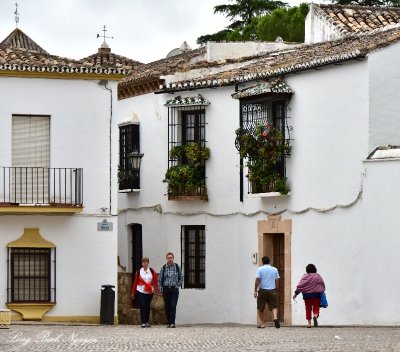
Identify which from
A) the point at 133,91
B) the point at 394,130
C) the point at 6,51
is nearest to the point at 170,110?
the point at 133,91

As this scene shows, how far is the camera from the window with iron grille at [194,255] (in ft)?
124

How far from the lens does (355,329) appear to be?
2836cm

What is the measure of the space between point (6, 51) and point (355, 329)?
11674 mm

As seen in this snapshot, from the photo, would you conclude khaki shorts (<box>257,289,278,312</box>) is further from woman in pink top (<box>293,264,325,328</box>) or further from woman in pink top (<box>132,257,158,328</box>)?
woman in pink top (<box>132,257,158,328</box>)

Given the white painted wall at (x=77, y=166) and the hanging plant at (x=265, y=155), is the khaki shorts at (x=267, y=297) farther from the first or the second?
the white painted wall at (x=77, y=166)

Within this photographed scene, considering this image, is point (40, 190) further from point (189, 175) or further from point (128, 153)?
point (128, 153)

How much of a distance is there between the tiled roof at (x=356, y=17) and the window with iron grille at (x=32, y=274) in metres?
10.9

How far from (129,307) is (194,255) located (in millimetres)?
2419

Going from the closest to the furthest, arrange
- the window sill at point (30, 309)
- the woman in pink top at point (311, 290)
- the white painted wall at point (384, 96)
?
the woman in pink top at point (311, 290) → the white painted wall at point (384, 96) → the window sill at point (30, 309)

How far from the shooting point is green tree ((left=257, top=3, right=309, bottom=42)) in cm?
5688

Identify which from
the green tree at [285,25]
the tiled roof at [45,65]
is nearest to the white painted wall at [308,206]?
the tiled roof at [45,65]

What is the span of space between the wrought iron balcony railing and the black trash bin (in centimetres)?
208

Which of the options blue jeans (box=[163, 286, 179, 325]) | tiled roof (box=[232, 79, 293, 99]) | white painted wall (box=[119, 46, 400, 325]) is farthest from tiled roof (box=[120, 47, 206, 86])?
blue jeans (box=[163, 286, 179, 325])

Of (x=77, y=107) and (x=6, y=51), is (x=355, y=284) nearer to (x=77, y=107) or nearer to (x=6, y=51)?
(x=77, y=107)
